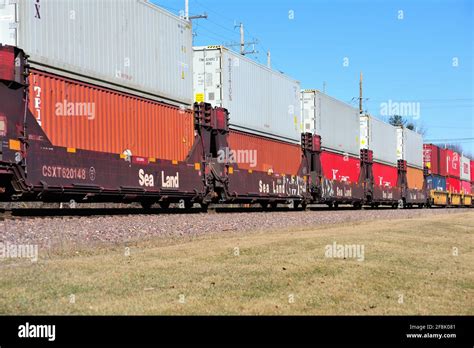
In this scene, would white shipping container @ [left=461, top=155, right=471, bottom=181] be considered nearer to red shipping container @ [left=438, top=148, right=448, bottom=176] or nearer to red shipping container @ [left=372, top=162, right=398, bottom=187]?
red shipping container @ [left=438, top=148, right=448, bottom=176]

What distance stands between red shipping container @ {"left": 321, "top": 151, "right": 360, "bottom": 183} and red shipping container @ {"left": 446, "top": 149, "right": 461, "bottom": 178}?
25303 mm

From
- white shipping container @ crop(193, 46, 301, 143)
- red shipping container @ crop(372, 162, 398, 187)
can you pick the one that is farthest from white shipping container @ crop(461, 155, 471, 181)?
white shipping container @ crop(193, 46, 301, 143)

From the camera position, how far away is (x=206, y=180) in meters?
21.3

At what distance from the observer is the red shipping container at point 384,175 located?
1651 inches

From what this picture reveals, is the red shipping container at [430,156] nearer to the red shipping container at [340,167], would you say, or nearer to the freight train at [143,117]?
the red shipping container at [340,167]

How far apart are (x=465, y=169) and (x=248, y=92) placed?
52551mm

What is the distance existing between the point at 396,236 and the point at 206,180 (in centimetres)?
1019

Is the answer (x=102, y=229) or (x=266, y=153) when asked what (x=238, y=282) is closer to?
(x=102, y=229)

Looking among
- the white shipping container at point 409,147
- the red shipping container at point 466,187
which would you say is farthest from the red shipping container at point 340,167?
the red shipping container at point 466,187

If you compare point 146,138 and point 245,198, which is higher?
point 146,138

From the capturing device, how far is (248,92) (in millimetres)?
24969

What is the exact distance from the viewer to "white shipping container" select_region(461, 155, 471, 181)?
6669cm
